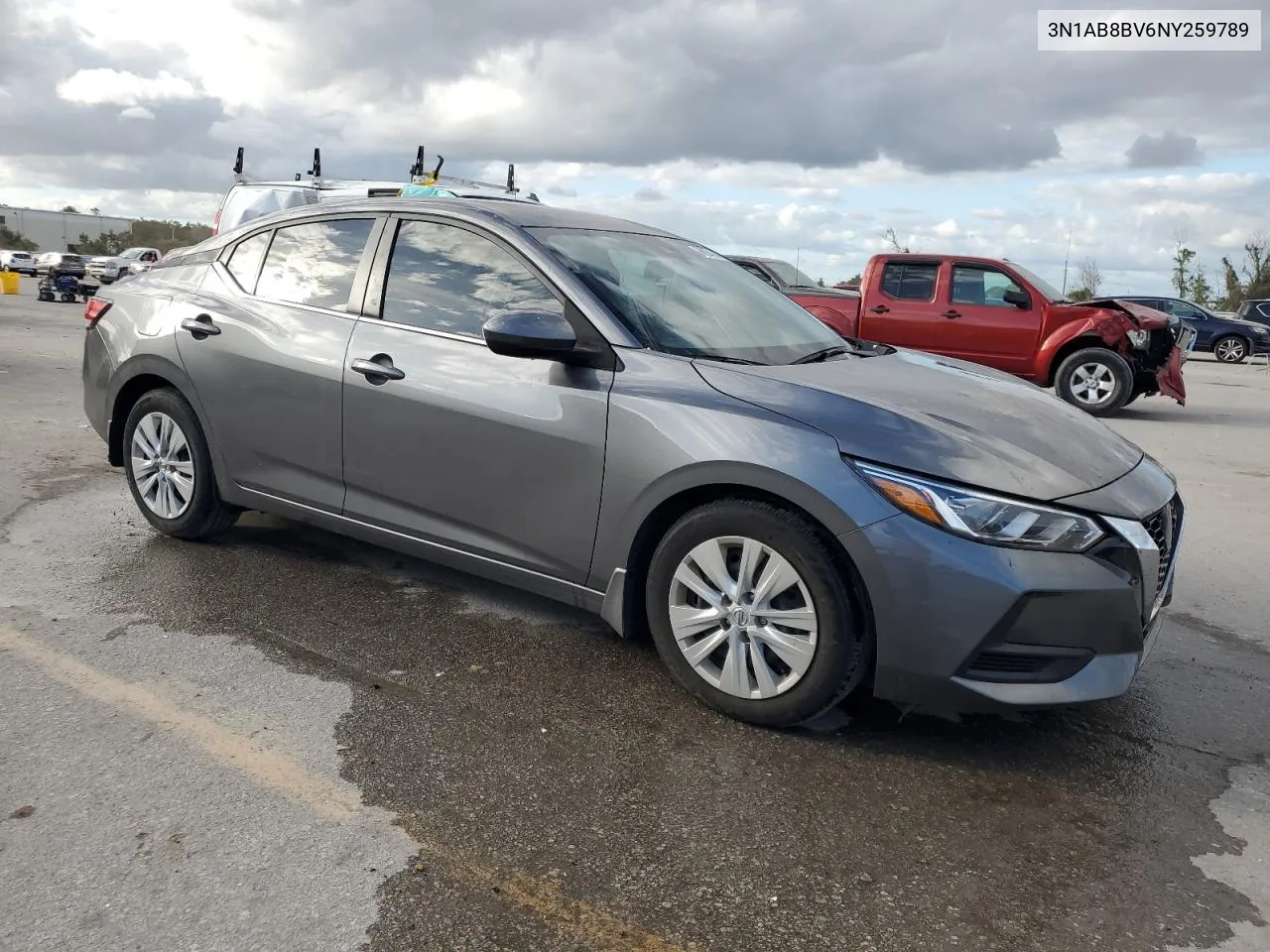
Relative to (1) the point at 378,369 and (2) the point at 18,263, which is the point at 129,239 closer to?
(2) the point at 18,263

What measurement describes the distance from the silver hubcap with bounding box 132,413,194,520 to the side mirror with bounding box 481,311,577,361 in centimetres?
206

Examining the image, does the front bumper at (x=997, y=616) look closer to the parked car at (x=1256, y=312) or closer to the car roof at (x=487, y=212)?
the car roof at (x=487, y=212)

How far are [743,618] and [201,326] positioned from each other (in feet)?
9.53

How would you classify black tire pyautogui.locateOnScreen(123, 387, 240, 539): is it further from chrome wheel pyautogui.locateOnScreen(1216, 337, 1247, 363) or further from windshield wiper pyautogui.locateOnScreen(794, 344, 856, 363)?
chrome wheel pyautogui.locateOnScreen(1216, 337, 1247, 363)

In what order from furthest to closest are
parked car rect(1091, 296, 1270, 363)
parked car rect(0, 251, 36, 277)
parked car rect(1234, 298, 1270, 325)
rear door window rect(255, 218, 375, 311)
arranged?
parked car rect(0, 251, 36, 277) < parked car rect(1234, 298, 1270, 325) < parked car rect(1091, 296, 1270, 363) < rear door window rect(255, 218, 375, 311)

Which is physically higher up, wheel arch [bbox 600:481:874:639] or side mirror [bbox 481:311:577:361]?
side mirror [bbox 481:311:577:361]

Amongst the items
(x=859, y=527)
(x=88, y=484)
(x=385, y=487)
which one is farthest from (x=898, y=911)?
(x=88, y=484)

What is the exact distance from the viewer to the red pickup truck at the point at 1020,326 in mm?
12008

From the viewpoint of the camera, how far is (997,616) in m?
2.97

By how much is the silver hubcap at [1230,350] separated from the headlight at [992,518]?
25715 mm

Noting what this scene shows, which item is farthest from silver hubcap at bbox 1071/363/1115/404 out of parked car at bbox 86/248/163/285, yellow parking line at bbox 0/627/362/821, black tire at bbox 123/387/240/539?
parked car at bbox 86/248/163/285

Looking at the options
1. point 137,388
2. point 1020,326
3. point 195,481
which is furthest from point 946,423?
point 1020,326

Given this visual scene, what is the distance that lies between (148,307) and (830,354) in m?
3.19

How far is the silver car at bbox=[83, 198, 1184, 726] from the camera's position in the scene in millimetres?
3066
